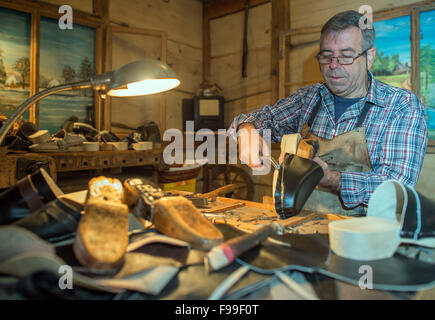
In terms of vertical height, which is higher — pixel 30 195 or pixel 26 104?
pixel 26 104

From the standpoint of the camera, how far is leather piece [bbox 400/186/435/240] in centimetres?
106

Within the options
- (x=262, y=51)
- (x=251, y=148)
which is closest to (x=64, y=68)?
(x=262, y=51)

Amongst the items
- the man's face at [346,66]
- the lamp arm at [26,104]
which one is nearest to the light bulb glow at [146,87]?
the lamp arm at [26,104]

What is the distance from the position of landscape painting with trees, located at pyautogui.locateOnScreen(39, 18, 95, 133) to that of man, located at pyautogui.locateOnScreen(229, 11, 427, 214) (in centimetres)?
254

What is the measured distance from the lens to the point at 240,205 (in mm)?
2000

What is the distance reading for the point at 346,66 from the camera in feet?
7.24

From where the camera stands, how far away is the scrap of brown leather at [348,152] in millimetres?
2203

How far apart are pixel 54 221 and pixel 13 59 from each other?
136 inches

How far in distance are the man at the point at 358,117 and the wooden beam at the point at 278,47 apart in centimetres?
227

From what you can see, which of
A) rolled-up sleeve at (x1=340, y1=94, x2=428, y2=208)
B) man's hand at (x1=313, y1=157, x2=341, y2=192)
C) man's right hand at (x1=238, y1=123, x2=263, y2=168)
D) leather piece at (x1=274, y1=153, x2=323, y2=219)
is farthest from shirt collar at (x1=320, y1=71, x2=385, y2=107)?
leather piece at (x1=274, y1=153, x2=323, y2=219)

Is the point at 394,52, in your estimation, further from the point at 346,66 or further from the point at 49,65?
the point at 49,65

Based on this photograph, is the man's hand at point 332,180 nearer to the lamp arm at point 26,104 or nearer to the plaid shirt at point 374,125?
the plaid shirt at point 374,125
